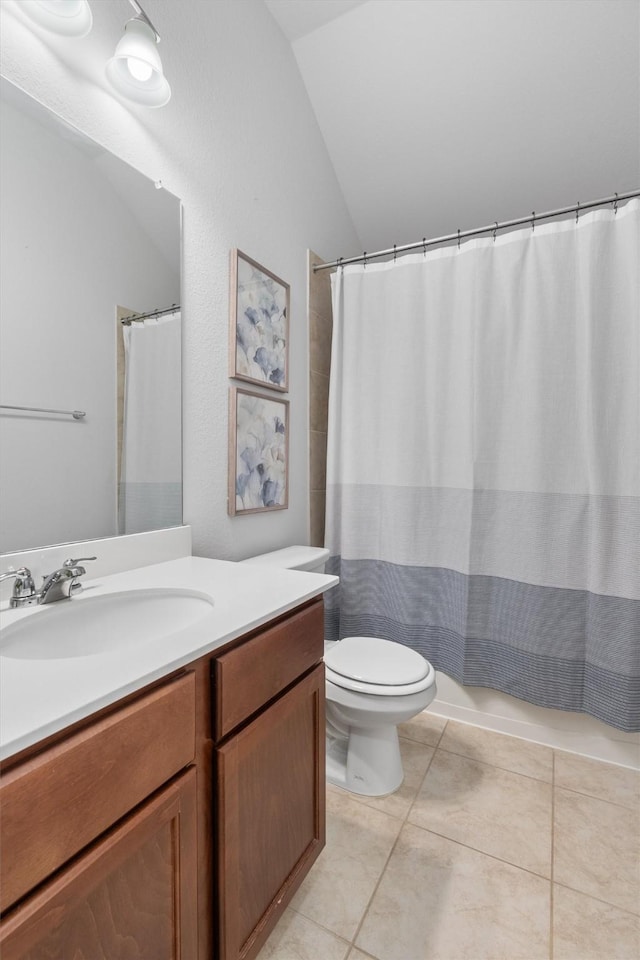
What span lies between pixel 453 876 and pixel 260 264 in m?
2.05

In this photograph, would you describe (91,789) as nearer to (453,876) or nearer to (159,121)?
(453,876)

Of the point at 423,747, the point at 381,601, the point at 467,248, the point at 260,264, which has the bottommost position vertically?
the point at 423,747

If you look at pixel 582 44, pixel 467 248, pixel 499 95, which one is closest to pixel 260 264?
pixel 467 248

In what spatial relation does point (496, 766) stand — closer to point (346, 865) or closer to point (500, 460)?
point (346, 865)

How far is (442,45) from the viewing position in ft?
5.96

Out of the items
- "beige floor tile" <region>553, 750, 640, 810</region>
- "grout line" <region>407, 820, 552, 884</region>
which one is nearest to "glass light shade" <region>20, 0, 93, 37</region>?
"grout line" <region>407, 820, 552, 884</region>

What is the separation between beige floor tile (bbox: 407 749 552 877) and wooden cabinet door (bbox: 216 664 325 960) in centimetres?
52

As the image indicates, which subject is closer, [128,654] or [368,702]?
[128,654]

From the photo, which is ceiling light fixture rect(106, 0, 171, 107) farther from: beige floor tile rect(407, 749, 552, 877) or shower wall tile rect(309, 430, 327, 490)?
beige floor tile rect(407, 749, 552, 877)

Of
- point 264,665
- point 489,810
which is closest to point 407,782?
point 489,810

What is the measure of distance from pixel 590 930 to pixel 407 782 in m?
0.62

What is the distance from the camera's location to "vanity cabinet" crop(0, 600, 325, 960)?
525 millimetres

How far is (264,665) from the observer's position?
0.91 m

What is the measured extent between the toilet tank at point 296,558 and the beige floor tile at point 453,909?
90 centimetres
